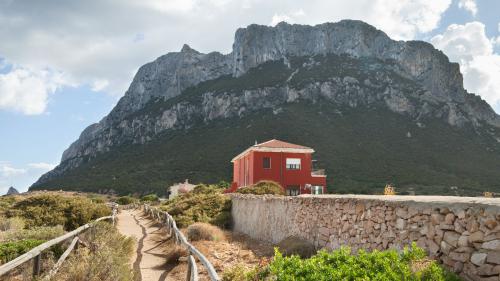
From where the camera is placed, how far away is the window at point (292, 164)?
128ft

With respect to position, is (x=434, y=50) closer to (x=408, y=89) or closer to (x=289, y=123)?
(x=408, y=89)

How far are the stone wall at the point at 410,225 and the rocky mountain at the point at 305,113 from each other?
151 feet

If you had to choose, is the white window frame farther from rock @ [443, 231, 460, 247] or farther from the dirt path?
rock @ [443, 231, 460, 247]

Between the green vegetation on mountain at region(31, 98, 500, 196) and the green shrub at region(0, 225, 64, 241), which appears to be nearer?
the green shrub at region(0, 225, 64, 241)

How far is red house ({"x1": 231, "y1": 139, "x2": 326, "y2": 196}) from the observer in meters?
38.3

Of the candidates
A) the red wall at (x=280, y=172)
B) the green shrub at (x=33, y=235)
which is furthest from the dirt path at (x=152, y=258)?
the red wall at (x=280, y=172)

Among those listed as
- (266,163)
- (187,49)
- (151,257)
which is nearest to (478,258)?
(151,257)

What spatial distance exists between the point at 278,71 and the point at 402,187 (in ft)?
252

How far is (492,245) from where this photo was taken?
5.80m

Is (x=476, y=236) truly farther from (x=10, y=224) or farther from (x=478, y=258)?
(x=10, y=224)

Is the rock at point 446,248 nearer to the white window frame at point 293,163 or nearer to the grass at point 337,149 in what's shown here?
the white window frame at point 293,163

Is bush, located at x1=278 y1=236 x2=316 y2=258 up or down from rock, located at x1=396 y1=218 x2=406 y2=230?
down

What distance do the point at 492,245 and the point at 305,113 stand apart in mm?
91719

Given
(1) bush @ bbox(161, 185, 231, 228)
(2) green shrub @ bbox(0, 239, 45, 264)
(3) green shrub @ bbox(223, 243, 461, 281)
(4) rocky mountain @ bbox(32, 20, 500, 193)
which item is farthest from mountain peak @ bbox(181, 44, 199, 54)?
(3) green shrub @ bbox(223, 243, 461, 281)
